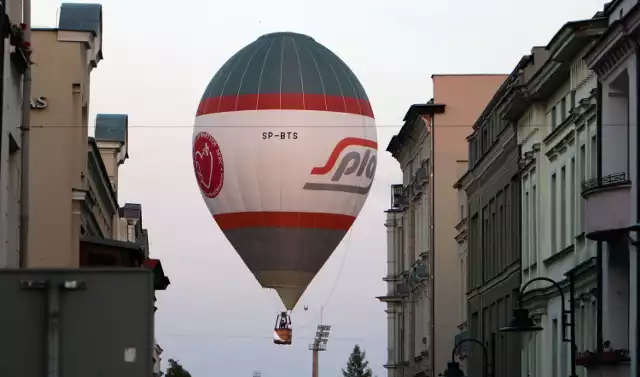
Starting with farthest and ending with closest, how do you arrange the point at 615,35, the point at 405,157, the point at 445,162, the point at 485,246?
the point at 405,157, the point at 445,162, the point at 485,246, the point at 615,35

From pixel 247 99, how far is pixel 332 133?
2.52 metres

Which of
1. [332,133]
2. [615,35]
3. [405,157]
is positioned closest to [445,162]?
[405,157]

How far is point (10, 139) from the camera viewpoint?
25484 millimetres

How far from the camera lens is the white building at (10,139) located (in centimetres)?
2430

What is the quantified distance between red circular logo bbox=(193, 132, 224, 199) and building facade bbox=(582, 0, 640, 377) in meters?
15.2

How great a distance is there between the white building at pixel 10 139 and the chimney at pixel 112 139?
33.8 meters

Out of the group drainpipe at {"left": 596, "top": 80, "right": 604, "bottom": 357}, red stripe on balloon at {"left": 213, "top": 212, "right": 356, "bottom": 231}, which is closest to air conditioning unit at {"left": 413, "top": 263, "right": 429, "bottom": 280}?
red stripe on balloon at {"left": 213, "top": 212, "right": 356, "bottom": 231}

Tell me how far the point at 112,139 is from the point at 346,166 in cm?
1324

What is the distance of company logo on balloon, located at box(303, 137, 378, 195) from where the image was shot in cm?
5075

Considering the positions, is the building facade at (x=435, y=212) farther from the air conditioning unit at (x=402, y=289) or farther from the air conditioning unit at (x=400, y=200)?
the air conditioning unit at (x=400, y=200)

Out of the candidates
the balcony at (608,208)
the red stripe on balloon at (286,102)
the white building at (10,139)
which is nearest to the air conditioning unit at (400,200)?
the red stripe on balloon at (286,102)

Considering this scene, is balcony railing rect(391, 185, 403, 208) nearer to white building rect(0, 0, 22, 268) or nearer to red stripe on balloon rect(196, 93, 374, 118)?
red stripe on balloon rect(196, 93, 374, 118)

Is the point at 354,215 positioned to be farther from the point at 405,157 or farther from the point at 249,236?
the point at 405,157

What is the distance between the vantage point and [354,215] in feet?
170
